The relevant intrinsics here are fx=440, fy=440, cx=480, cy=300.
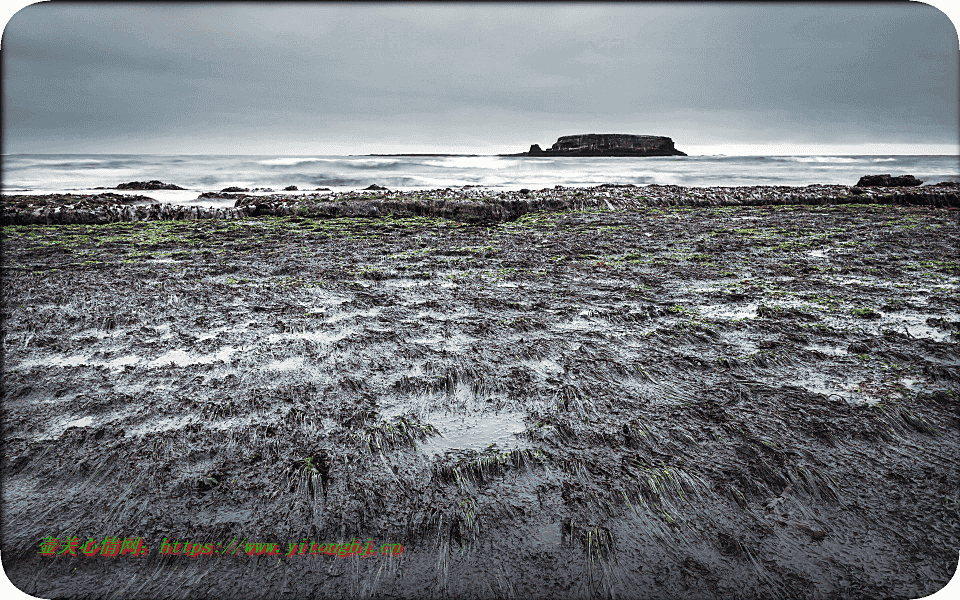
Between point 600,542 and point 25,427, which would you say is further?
point 25,427

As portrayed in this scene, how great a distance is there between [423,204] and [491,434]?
1067 cm

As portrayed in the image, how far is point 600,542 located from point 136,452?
238 centimetres

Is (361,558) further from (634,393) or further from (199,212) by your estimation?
(199,212)

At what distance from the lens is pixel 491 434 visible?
8.48ft

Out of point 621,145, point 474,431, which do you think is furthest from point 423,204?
point 621,145

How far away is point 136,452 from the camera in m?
2.33

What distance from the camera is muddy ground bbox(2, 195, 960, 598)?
1717 mm

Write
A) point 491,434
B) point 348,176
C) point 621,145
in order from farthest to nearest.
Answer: point 621,145 < point 348,176 < point 491,434

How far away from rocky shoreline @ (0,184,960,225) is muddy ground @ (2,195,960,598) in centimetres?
694

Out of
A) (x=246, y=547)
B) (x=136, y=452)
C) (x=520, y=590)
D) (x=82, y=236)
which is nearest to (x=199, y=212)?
(x=82, y=236)

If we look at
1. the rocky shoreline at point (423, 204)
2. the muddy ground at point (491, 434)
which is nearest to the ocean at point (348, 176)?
the rocky shoreline at point (423, 204)

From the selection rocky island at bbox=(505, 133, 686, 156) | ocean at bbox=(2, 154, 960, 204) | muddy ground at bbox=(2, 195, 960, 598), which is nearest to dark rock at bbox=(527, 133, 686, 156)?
rocky island at bbox=(505, 133, 686, 156)

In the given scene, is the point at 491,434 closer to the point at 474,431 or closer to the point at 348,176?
the point at 474,431

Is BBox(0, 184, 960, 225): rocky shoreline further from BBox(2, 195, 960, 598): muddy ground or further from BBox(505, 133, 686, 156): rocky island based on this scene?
BBox(505, 133, 686, 156): rocky island
